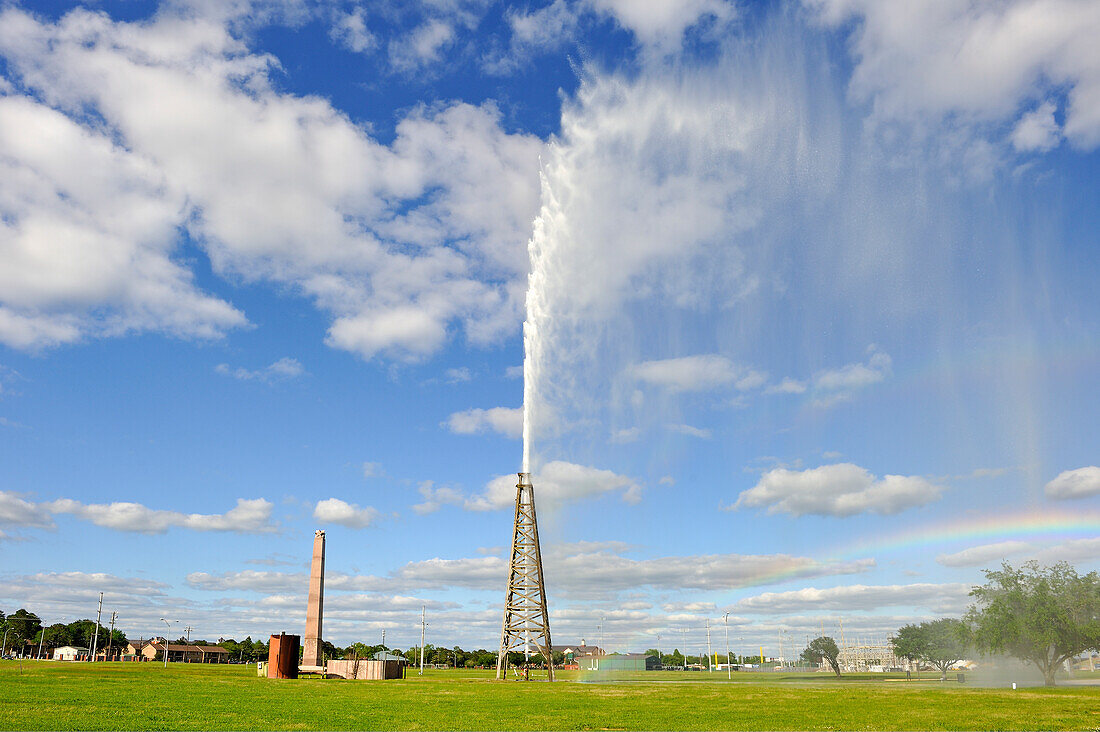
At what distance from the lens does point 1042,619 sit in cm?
5512

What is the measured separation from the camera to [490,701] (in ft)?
115

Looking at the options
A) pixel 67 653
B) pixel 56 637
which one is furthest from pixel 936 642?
pixel 56 637

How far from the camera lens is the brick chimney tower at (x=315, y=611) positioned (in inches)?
2589

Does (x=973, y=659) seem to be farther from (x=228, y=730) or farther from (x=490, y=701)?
(x=228, y=730)

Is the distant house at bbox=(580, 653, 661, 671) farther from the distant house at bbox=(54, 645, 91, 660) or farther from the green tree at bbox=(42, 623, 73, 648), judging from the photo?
the green tree at bbox=(42, 623, 73, 648)

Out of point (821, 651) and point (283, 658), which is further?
point (821, 651)

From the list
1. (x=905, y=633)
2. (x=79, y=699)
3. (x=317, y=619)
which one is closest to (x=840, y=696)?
(x=79, y=699)

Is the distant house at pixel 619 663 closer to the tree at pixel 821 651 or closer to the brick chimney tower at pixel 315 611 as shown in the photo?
the tree at pixel 821 651

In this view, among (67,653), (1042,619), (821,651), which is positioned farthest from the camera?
(67,653)

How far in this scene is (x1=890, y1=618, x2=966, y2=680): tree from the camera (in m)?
63.9

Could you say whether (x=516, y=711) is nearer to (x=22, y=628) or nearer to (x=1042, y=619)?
(x=1042, y=619)

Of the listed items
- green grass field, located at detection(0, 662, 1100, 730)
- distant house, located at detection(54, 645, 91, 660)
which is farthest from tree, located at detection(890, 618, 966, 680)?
distant house, located at detection(54, 645, 91, 660)

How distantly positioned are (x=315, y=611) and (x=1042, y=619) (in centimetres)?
6110

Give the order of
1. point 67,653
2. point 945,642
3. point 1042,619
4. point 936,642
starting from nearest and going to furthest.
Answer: point 1042,619 → point 945,642 → point 936,642 → point 67,653
